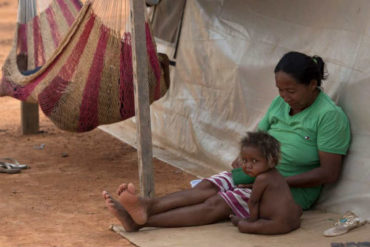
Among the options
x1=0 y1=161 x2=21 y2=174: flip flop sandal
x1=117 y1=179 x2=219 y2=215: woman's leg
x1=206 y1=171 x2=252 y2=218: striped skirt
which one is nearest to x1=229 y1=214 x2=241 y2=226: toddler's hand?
x1=206 y1=171 x2=252 y2=218: striped skirt

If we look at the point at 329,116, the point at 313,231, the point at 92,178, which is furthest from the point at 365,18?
the point at 92,178

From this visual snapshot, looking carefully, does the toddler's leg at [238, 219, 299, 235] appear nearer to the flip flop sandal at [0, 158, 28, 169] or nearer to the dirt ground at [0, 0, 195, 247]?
the dirt ground at [0, 0, 195, 247]

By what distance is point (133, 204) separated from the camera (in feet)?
11.3

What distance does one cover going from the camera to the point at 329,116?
355 cm

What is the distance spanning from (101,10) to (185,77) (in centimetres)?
104

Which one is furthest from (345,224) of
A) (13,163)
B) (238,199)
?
(13,163)

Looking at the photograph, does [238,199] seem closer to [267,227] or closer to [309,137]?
[267,227]

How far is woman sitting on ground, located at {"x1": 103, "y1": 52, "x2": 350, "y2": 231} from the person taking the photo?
11.5 ft

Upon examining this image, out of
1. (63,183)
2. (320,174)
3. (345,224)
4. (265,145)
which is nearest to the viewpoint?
(265,145)

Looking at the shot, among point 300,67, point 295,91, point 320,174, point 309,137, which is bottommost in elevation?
point 320,174

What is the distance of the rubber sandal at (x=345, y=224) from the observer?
3.39m

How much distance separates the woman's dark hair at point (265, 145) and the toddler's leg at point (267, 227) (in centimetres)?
28

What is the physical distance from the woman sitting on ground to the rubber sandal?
212mm

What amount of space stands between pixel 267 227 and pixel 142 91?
114 cm
